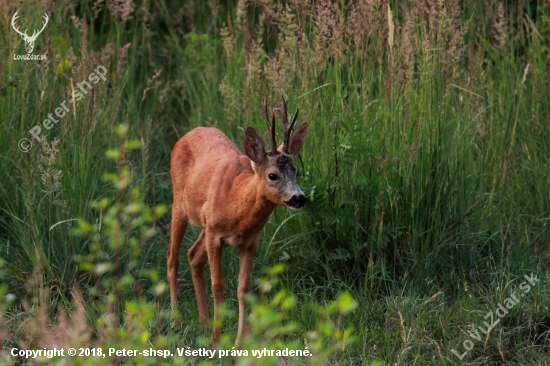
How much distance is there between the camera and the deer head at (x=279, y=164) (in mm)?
5164

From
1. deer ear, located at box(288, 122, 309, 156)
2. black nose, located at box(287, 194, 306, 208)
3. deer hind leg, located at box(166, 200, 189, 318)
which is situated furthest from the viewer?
deer hind leg, located at box(166, 200, 189, 318)

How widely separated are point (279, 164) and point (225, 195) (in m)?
0.53

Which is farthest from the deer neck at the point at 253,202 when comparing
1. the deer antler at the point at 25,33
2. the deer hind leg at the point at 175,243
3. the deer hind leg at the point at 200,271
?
the deer antler at the point at 25,33

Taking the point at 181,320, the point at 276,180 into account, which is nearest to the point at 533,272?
the point at 276,180

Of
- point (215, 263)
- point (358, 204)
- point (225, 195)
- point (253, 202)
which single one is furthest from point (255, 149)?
point (358, 204)

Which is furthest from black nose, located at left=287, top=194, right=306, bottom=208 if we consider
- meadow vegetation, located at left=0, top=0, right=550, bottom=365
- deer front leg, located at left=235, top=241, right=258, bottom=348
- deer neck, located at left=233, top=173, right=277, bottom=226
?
deer front leg, located at left=235, top=241, right=258, bottom=348

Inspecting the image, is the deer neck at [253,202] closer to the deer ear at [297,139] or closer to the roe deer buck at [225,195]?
the roe deer buck at [225,195]

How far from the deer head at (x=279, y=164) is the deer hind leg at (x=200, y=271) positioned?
0.88 m

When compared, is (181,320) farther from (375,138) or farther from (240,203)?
(375,138)

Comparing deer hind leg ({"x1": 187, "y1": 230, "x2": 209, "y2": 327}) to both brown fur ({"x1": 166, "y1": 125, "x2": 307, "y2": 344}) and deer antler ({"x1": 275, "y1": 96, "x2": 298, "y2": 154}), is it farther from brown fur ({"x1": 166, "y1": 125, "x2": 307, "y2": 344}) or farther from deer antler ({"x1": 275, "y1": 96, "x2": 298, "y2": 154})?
deer antler ({"x1": 275, "y1": 96, "x2": 298, "y2": 154})

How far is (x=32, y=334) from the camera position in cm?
456

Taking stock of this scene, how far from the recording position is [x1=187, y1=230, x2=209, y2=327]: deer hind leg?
5754mm

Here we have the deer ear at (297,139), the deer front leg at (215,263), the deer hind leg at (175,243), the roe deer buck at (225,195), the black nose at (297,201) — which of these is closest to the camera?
the black nose at (297,201)

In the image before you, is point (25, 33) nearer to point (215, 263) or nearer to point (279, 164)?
point (215, 263)
